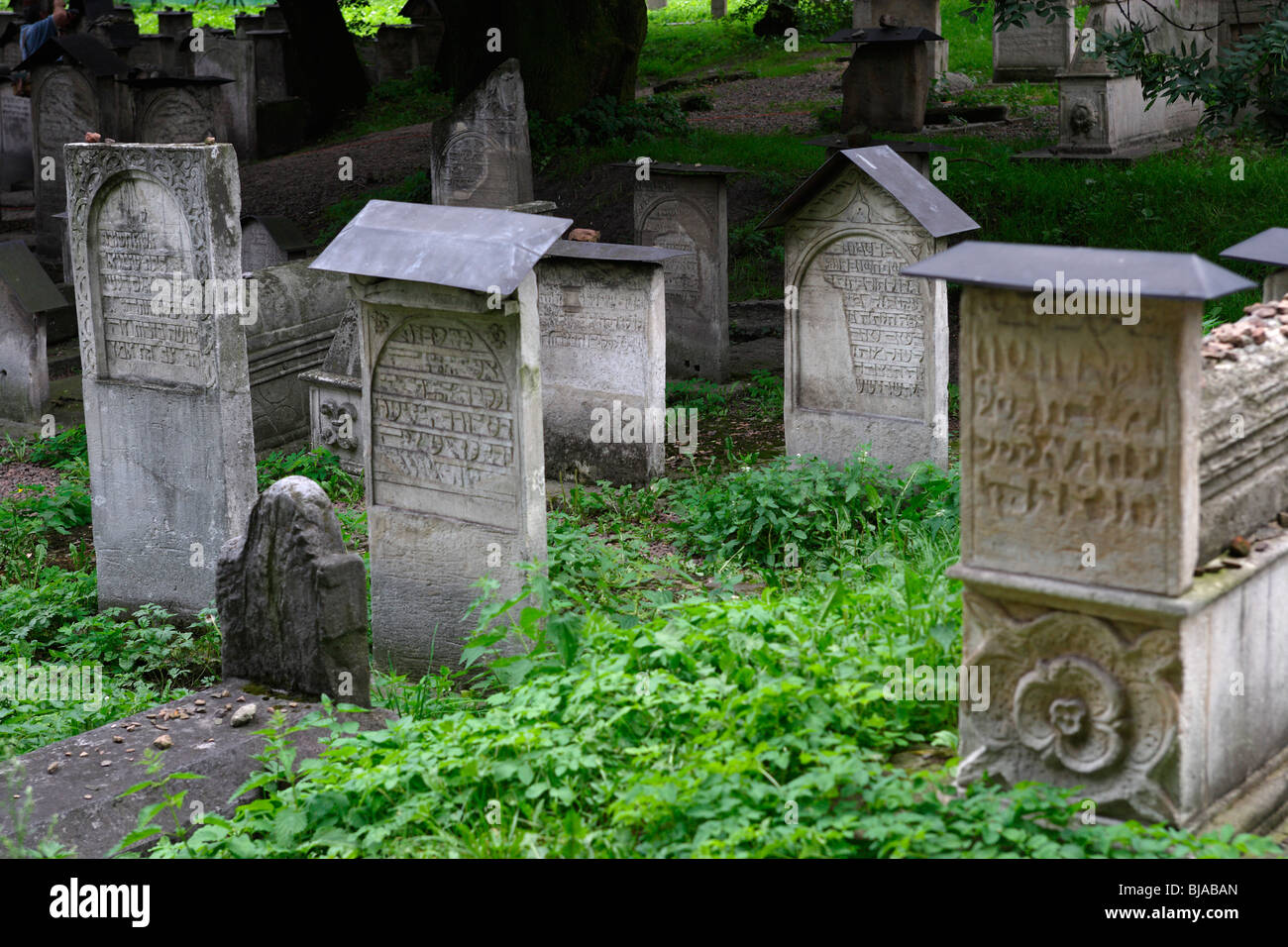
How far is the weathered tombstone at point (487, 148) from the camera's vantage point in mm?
11711

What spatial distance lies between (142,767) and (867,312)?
444 cm

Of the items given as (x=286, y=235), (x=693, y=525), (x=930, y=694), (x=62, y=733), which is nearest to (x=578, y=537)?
(x=693, y=525)

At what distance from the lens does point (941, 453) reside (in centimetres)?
741

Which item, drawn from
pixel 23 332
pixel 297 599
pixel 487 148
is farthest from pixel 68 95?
pixel 297 599

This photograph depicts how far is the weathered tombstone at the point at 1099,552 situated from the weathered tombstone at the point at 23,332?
8.17 meters

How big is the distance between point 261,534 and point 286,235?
22.7 ft

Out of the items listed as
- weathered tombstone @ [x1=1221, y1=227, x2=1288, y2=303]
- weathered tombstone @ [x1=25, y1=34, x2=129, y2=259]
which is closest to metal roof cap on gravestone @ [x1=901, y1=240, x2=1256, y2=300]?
weathered tombstone @ [x1=1221, y1=227, x2=1288, y2=303]

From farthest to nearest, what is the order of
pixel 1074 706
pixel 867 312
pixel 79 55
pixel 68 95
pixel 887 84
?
pixel 887 84
pixel 68 95
pixel 79 55
pixel 867 312
pixel 1074 706

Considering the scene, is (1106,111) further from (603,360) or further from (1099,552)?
(1099,552)

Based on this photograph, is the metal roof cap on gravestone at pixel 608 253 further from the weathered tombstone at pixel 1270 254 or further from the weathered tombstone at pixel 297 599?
the weathered tombstone at pixel 1270 254

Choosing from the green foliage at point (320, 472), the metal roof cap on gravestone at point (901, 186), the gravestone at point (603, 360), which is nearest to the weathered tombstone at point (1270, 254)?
the metal roof cap on gravestone at point (901, 186)

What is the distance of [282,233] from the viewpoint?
38.0 feet
